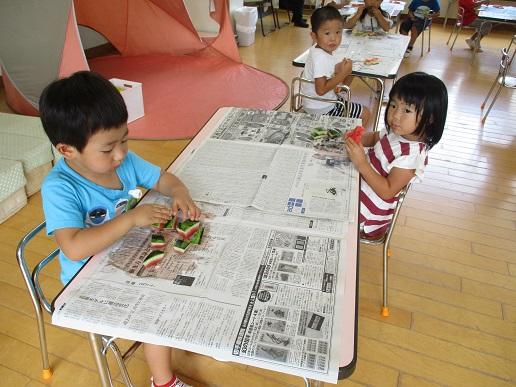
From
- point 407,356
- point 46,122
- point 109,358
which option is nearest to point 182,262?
point 46,122

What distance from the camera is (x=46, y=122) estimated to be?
0.95 metres

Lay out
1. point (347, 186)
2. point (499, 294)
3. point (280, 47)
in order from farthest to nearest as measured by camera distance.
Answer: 1. point (280, 47)
2. point (499, 294)
3. point (347, 186)

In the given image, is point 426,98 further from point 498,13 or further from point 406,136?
point 498,13

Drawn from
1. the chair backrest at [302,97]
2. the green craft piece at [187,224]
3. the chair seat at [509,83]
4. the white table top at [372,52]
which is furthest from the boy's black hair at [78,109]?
the chair seat at [509,83]

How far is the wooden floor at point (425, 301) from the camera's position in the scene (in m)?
1.43

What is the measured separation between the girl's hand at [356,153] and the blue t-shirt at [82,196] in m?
0.60

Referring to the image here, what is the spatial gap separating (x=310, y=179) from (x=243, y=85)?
2998 millimetres

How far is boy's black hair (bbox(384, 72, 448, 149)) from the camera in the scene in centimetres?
129

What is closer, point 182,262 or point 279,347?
point 279,347

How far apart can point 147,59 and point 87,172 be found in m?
3.93

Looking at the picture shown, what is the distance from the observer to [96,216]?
107 centimetres

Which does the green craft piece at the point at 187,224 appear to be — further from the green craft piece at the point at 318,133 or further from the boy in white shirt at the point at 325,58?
the boy in white shirt at the point at 325,58

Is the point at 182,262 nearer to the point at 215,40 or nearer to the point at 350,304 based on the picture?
the point at 350,304

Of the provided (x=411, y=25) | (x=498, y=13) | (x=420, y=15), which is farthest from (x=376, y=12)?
(x=411, y=25)
